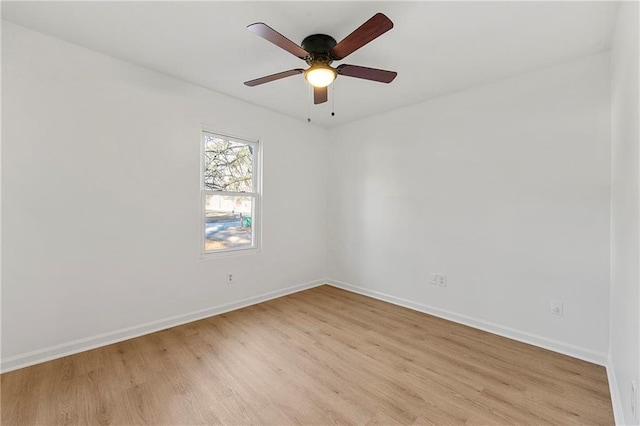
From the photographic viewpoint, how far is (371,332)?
2855 mm

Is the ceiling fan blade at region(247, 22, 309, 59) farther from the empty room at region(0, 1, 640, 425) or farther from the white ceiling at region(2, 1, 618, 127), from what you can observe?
the white ceiling at region(2, 1, 618, 127)

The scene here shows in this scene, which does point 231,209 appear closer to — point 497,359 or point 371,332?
point 371,332

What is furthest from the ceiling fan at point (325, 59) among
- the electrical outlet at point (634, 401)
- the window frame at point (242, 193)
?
the electrical outlet at point (634, 401)

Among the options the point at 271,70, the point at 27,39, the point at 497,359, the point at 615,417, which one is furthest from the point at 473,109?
the point at 27,39

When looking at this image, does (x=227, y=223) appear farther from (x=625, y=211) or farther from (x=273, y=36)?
(x=625, y=211)

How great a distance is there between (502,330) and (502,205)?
128 cm

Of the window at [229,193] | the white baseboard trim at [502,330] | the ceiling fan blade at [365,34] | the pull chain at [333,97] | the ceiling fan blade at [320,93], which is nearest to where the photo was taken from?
the ceiling fan blade at [365,34]

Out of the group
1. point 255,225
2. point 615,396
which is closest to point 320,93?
point 255,225

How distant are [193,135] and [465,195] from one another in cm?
314

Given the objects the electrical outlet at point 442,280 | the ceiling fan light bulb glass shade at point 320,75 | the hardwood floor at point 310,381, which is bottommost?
the hardwood floor at point 310,381

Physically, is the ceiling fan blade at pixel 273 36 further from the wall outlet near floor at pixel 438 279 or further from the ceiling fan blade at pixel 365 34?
the wall outlet near floor at pixel 438 279

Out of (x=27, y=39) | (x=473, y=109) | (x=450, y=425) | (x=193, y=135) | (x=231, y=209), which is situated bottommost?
(x=450, y=425)

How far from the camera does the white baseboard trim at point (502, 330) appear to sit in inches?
92.5

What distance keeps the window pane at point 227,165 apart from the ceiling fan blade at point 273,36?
1.79 metres
